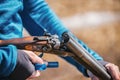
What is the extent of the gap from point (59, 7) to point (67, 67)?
4.92 feet

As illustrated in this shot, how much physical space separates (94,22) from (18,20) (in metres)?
3.73

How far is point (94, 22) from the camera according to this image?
533cm

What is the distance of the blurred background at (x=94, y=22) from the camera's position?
172 inches

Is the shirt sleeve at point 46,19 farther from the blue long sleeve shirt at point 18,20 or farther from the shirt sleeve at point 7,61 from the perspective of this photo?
the shirt sleeve at point 7,61

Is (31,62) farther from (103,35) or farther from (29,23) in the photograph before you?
(103,35)

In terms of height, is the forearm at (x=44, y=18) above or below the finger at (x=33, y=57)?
above

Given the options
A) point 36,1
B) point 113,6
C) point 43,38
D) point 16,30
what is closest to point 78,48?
point 43,38

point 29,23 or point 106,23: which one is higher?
point 29,23

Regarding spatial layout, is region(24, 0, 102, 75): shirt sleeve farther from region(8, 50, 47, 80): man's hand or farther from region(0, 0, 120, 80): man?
region(8, 50, 47, 80): man's hand

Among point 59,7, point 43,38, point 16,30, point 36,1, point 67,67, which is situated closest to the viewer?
point 43,38

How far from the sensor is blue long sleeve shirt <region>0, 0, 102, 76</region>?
4.66 feet

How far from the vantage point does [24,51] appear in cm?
146

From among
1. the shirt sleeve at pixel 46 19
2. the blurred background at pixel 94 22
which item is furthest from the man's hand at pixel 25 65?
the blurred background at pixel 94 22

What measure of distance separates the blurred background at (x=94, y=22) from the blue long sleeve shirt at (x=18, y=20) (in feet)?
6.85
